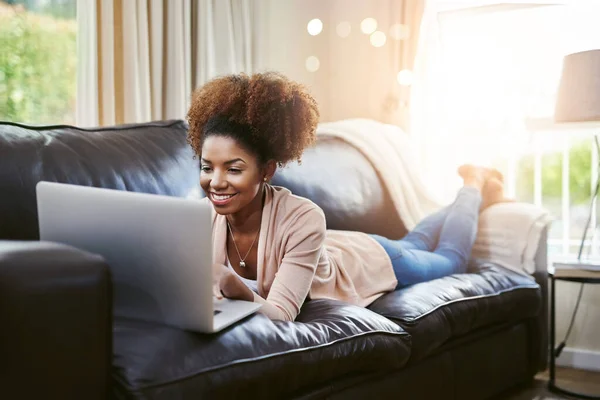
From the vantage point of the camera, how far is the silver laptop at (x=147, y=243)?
1242mm

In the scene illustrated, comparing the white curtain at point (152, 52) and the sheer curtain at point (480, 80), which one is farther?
the sheer curtain at point (480, 80)

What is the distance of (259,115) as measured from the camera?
1.76 meters

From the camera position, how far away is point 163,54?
3.32m

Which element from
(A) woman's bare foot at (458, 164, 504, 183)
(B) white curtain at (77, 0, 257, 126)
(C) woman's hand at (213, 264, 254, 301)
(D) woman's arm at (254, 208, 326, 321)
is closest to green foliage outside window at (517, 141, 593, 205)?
(A) woman's bare foot at (458, 164, 504, 183)

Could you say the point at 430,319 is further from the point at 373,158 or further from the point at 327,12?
the point at 327,12

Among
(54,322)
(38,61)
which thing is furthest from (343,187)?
(54,322)

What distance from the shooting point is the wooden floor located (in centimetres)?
275

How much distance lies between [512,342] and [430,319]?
75 centimetres

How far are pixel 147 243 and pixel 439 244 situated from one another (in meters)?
1.81

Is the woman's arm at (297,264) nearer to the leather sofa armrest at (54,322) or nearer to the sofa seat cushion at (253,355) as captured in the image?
the sofa seat cushion at (253,355)

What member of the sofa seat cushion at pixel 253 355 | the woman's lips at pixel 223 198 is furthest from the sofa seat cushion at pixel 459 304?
the woman's lips at pixel 223 198

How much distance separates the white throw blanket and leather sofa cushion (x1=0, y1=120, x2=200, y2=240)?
92 cm

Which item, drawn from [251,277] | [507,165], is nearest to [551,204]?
[507,165]

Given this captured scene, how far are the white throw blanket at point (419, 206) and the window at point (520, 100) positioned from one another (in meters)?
0.67
